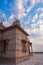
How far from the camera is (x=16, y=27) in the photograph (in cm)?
1116

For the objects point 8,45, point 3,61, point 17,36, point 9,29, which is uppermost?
point 9,29

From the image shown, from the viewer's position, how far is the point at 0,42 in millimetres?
12227

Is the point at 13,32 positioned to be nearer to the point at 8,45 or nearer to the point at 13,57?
the point at 8,45

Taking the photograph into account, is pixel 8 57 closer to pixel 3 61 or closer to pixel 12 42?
pixel 3 61

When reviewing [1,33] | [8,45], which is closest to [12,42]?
[8,45]

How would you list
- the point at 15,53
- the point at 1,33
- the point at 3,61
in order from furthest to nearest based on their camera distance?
the point at 1,33 < the point at 3,61 < the point at 15,53

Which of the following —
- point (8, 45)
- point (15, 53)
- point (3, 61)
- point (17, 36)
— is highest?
point (17, 36)

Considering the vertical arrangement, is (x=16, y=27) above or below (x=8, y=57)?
above

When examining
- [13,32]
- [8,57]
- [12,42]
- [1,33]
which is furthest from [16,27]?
[8,57]

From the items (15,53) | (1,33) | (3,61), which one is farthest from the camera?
(1,33)

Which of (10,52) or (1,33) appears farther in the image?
(1,33)

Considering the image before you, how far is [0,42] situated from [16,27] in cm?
273

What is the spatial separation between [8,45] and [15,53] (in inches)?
48.3

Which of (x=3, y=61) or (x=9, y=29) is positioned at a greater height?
(x=9, y=29)
